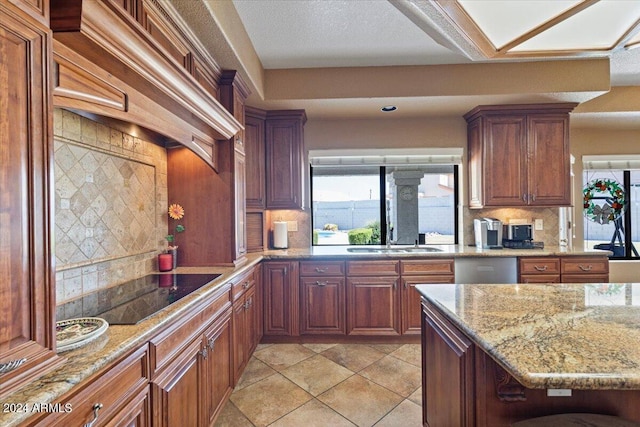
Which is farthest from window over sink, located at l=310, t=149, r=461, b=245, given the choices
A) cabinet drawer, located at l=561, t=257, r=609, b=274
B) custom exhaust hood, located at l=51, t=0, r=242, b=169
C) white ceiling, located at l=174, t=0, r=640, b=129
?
custom exhaust hood, located at l=51, t=0, r=242, b=169

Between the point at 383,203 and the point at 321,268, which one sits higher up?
the point at 383,203

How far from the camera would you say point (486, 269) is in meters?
3.14

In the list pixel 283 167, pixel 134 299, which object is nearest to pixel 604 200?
pixel 283 167

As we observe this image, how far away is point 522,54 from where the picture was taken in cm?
177

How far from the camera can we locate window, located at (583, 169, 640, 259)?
4.37 meters

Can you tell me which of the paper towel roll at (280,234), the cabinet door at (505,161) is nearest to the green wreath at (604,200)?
the cabinet door at (505,161)

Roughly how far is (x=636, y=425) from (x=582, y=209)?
404cm

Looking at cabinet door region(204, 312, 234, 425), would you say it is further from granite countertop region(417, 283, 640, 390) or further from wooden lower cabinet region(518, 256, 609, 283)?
wooden lower cabinet region(518, 256, 609, 283)

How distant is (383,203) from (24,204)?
3.56m

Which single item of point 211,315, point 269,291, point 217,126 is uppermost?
Answer: point 217,126

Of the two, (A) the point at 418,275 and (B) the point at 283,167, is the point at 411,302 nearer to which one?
(A) the point at 418,275

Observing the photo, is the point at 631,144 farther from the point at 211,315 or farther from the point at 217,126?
the point at 211,315

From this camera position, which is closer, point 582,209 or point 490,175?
point 490,175

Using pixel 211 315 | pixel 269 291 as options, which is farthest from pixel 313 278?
pixel 211 315
